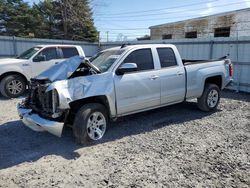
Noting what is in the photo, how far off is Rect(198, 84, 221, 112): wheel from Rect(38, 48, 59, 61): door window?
598cm

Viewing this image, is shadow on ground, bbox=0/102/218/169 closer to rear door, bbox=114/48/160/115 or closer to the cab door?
rear door, bbox=114/48/160/115

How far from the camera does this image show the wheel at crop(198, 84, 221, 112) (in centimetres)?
744

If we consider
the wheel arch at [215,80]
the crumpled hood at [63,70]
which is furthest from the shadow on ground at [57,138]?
the crumpled hood at [63,70]

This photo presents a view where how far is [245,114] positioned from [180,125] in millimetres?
2389

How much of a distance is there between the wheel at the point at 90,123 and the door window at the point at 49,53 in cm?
582

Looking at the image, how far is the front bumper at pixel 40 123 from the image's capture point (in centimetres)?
469

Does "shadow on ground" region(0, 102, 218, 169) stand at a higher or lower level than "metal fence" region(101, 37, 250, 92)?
lower

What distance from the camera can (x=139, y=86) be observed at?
5.82m

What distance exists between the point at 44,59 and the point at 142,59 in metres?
5.28

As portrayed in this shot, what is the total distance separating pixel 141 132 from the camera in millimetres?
5891

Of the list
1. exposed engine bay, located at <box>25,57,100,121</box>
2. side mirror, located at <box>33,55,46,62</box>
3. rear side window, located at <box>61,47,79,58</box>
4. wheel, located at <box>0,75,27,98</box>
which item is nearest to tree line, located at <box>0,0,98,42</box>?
rear side window, located at <box>61,47,79,58</box>

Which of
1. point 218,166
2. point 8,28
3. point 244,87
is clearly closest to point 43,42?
point 244,87

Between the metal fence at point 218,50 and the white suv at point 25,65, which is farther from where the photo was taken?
the metal fence at point 218,50

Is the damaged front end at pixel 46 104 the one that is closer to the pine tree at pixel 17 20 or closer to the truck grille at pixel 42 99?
the truck grille at pixel 42 99
